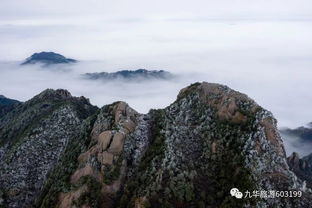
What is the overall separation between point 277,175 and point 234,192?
625 cm

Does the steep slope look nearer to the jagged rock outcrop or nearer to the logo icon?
the jagged rock outcrop

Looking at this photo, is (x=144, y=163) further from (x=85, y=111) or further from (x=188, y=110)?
(x=85, y=111)

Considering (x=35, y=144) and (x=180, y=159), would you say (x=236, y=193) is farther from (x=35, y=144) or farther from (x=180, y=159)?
(x=35, y=144)

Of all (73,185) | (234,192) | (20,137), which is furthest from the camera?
(20,137)

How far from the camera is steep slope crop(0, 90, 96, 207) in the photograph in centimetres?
7744

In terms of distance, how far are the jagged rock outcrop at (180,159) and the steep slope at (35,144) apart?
21.4 ft

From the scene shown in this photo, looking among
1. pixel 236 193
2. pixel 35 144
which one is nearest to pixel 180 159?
pixel 236 193

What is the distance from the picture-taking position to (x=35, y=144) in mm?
83625

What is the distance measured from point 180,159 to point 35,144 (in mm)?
33426

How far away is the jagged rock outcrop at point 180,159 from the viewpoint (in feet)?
190

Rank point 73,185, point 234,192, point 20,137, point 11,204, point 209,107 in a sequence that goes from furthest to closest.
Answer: point 20,137 → point 11,204 → point 209,107 → point 73,185 → point 234,192

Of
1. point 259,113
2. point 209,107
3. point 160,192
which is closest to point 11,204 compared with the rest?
point 160,192

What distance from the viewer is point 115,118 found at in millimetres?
71375

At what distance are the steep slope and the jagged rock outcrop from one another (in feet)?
21.4
